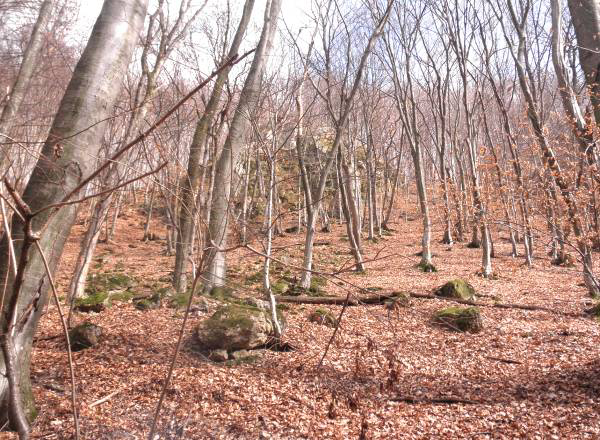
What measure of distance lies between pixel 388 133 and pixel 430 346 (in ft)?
66.0

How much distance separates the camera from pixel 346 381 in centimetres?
437

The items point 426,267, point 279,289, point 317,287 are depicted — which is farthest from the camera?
point 426,267

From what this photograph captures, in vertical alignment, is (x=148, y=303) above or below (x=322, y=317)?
above

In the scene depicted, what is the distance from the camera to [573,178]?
5.85 m

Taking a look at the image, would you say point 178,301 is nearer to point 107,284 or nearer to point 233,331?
point 233,331

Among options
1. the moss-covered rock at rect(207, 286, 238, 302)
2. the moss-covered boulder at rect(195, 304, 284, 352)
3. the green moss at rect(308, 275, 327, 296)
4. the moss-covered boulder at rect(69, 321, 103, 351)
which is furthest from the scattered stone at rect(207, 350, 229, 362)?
the green moss at rect(308, 275, 327, 296)

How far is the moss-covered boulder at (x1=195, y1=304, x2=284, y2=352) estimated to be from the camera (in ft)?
16.0

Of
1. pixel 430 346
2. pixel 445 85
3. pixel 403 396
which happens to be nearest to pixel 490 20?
pixel 445 85

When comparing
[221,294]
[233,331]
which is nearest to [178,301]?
[221,294]

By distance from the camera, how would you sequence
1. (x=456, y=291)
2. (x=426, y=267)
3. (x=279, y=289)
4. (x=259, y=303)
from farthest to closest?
(x=426, y=267)
(x=279, y=289)
(x=456, y=291)
(x=259, y=303)

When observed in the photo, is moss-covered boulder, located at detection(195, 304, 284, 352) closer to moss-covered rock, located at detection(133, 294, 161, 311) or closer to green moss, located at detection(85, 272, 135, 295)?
moss-covered rock, located at detection(133, 294, 161, 311)

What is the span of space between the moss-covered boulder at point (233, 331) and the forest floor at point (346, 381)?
26cm

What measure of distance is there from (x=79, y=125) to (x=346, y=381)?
11.8 ft

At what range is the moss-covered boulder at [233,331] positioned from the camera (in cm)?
487
